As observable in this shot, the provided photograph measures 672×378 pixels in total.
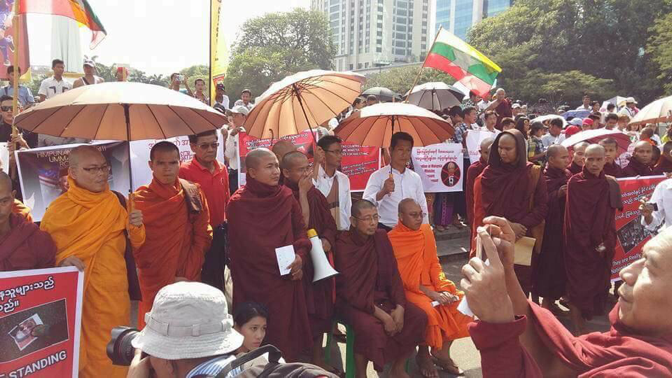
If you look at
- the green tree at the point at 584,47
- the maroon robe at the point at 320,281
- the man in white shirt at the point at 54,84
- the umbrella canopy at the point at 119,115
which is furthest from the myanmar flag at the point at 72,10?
the green tree at the point at 584,47

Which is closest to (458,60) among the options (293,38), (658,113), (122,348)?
(658,113)

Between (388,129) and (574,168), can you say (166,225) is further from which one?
(574,168)

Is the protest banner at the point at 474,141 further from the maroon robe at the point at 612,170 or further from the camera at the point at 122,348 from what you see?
the camera at the point at 122,348

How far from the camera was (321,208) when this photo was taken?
13.7ft

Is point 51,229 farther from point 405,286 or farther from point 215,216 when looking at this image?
point 405,286

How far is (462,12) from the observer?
11300 centimetres

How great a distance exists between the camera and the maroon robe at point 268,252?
3658mm

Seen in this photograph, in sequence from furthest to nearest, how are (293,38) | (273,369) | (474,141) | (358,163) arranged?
1. (293,38)
2. (474,141)
3. (358,163)
4. (273,369)

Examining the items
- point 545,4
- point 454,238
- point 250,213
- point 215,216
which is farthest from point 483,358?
point 545,4

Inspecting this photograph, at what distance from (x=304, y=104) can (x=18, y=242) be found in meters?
2.63

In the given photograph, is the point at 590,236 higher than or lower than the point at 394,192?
lower

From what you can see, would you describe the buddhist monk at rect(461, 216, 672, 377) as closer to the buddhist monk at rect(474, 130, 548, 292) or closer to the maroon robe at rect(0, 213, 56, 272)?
the maroon robe at rect(0, 213, 56, 272)

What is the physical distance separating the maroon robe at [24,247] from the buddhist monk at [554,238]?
448 cm

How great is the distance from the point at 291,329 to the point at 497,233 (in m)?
2.42
